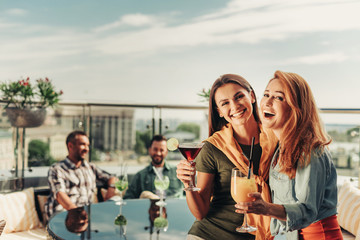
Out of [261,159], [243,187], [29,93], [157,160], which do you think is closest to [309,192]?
[243,187]

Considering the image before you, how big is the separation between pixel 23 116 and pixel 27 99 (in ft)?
0.65

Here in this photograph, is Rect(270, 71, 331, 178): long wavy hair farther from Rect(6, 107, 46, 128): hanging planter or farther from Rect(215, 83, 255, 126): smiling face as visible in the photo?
Rect(6, 107, 46, 128): hanging planter

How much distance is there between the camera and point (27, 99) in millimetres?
4262

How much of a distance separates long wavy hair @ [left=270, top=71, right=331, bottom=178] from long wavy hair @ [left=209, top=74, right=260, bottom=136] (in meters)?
0.28

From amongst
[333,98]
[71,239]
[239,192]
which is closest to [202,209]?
[239,192]

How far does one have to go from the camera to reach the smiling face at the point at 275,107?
131 centimetres

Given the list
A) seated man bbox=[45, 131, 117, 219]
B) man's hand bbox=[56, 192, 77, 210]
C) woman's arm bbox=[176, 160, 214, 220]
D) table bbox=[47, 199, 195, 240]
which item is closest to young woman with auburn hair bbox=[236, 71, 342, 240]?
woman's arm bbox=[176, 160, 214, 220]

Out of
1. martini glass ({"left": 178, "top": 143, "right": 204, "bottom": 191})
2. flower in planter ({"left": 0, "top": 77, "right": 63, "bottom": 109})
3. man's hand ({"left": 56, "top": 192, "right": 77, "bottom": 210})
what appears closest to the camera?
martini glass ({"left": 178, "top": 143, "right": 204, "bottom": 191})

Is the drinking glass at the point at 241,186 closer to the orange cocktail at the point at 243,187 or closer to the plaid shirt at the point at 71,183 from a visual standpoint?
the orange cocktail at the point at 243,187

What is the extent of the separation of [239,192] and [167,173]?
2.39 m

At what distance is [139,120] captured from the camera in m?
5.11

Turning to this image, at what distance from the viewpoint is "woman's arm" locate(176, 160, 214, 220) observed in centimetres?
157

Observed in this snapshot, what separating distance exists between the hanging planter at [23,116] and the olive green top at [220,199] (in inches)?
120

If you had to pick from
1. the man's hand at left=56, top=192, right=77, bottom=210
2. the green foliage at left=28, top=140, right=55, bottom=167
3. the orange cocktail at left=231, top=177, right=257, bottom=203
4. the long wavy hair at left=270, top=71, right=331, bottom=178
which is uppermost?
the long wavy hair at left=270, top=71, right=331, bottom=178
